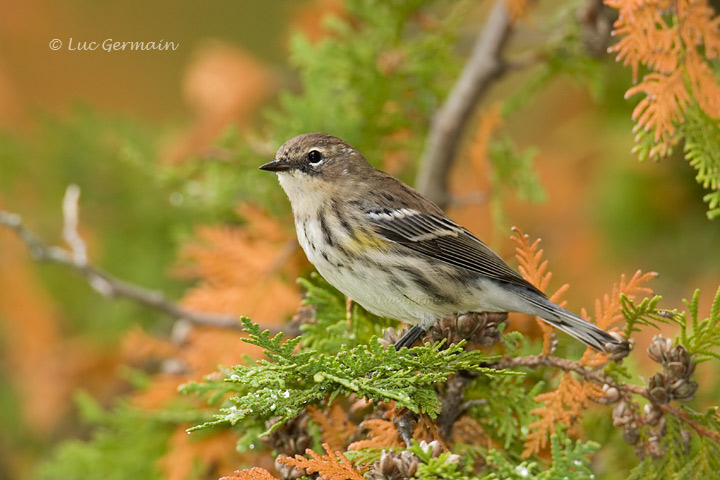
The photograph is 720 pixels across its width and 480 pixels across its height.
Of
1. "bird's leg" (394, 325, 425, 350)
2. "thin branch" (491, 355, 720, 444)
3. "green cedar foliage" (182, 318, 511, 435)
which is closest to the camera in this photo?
"green cedar foliage" (182, 318, 511, 435)

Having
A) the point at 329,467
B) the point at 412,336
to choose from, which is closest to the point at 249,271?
the point at 412,336

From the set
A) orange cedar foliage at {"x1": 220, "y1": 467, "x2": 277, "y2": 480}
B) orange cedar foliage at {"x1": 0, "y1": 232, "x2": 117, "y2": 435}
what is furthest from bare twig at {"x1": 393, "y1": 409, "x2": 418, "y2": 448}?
orange cedar foliage at {"x1": 0, "y1": 232, "x2": 117, "y2": 435}

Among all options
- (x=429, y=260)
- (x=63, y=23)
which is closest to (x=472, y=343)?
(x=429, y=260)

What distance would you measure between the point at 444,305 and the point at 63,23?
419 centimetres

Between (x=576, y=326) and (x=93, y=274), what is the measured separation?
174 centimetres

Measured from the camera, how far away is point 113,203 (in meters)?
4.71

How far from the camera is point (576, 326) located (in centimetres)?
220

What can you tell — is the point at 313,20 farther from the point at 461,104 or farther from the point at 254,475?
the point at 254,475

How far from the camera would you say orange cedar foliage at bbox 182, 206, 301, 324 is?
10.3ft

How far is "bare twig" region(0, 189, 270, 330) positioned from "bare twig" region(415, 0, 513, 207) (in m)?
1.12

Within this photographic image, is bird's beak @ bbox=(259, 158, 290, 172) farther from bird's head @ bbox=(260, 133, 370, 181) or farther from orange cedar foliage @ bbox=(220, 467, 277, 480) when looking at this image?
orange cedar foliage @ bbox=(220, 467, 277, 480)

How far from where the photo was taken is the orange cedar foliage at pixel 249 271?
3141mm

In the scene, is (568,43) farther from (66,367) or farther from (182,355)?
(66,367)

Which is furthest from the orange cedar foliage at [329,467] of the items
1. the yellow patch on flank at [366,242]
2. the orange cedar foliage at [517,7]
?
the orange cedar foliage at [517,7]
